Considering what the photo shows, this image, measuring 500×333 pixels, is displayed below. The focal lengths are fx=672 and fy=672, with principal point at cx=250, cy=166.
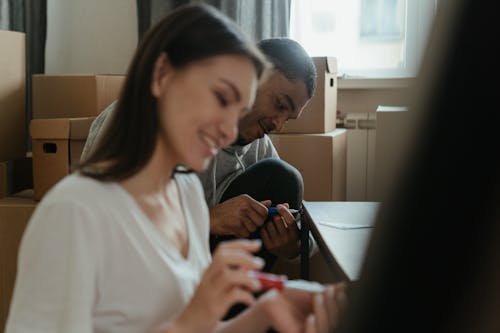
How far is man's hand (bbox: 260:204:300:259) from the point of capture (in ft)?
5.76

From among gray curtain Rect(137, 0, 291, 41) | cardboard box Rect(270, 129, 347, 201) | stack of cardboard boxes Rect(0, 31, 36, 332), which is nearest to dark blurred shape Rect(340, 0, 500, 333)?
stack of cardboard boxes Rect(0, 31, 36, 332)

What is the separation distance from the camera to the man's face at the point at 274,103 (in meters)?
1.88

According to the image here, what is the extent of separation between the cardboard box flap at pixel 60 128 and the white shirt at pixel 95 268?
4.55 ft

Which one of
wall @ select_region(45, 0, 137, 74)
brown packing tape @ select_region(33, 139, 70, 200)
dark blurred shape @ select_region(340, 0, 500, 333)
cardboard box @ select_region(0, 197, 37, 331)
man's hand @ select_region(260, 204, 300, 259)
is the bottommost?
cardboard box @ select_region(0, 197, 37, 331)

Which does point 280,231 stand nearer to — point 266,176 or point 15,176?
point 266,176

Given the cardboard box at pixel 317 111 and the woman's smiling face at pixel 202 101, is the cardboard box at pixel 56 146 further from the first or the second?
the woman's smiling face at pixel 202 101

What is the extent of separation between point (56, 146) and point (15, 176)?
1.57ft

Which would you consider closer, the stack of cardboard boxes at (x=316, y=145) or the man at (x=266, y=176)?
the man at (x=266, y=176)

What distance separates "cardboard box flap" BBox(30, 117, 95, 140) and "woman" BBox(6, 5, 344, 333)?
4.42 ft

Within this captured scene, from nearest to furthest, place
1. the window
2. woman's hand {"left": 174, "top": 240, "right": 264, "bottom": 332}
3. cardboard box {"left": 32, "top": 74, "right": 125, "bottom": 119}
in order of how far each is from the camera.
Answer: woman's hand {"left": 174, "top": 240, "right": 264, "bottom": 332}, cardboard box {"left": 32, "top": 74, "right": 125, "bottom": 119}, the window

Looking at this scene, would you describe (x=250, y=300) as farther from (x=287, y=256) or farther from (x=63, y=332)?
(x=287, y=256)

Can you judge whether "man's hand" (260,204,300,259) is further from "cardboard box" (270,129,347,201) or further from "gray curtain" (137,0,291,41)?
"gray curtain" (137,0,291,41)

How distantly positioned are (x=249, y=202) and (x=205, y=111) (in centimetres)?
87

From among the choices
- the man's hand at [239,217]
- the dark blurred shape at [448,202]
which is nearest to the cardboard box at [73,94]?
the man's hand at [239,217]
